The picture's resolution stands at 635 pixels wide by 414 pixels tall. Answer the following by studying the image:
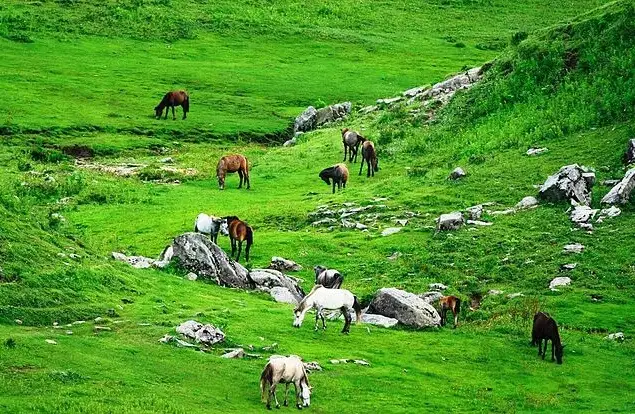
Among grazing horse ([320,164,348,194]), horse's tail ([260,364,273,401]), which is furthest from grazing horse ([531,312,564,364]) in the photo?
grazing horse ([320,164,348,194])

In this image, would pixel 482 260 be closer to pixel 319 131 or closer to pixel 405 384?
pixel 405 384

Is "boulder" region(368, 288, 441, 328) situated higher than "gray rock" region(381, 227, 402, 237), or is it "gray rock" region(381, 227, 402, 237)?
"gray rock" region(381, 227, 402, 237)

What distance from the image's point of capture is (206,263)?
119 feet

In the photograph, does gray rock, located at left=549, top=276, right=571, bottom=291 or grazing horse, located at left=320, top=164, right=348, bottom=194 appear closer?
gray rock, located at left=549, top=276, right=571, bottom=291

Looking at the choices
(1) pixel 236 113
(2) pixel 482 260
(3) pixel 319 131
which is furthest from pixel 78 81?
(2) pixel 482 260

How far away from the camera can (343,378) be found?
85.9ft

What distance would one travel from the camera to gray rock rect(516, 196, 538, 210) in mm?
43031

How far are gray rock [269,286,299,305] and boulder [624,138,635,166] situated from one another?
1568 cm

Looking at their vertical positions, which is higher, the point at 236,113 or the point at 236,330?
the point at 236,113

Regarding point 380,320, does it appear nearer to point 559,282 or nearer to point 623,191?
point 559,282

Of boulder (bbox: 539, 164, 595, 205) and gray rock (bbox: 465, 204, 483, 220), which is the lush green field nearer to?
boulder (bbox: 539, 164, 595, 205)

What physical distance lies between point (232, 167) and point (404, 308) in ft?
74.0

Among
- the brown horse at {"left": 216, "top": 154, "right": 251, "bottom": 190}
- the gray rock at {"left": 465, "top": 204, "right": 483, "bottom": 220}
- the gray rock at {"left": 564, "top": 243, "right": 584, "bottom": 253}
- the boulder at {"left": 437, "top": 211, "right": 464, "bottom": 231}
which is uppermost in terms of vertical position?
the brown horse at {"left": 216, "top": 154, "right": 251, "bottom": 190}

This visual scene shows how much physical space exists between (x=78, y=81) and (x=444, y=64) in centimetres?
2860
